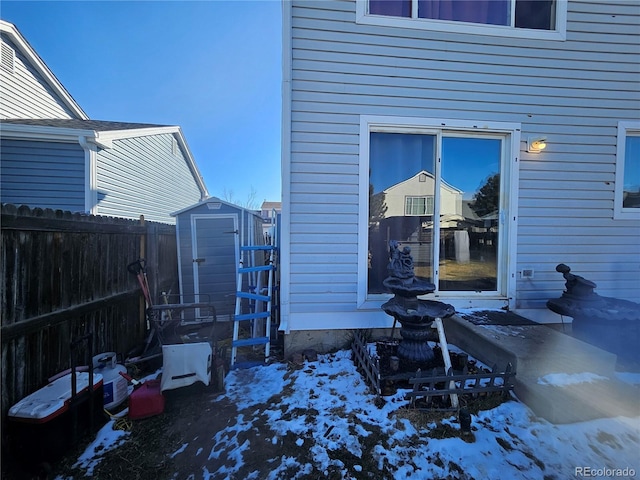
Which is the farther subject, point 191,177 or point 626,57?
point 191,177

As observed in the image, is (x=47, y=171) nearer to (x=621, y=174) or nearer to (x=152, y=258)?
(x=152, y=258)

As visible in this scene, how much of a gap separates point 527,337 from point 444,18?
384 centimetres

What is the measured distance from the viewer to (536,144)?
3363 millimetres

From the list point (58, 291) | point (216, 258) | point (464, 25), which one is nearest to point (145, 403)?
point (58, 291)

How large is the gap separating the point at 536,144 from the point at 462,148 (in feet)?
3.00

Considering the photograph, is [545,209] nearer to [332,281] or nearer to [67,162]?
[332,281]

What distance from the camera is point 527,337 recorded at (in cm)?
266

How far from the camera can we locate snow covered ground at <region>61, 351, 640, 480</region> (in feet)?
5.36

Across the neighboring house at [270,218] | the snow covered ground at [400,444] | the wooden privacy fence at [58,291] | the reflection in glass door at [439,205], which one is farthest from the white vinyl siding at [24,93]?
the reflection in glass door at [439,205]

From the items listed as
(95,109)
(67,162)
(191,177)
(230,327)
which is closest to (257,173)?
(191,177)

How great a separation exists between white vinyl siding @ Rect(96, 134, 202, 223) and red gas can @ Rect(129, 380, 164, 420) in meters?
4.80

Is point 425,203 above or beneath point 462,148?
beneath

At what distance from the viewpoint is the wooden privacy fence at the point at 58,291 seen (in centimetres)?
189

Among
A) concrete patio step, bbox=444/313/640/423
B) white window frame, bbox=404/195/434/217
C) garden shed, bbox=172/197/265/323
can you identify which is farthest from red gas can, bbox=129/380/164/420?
white window frame, bbox=404/195/434/217
